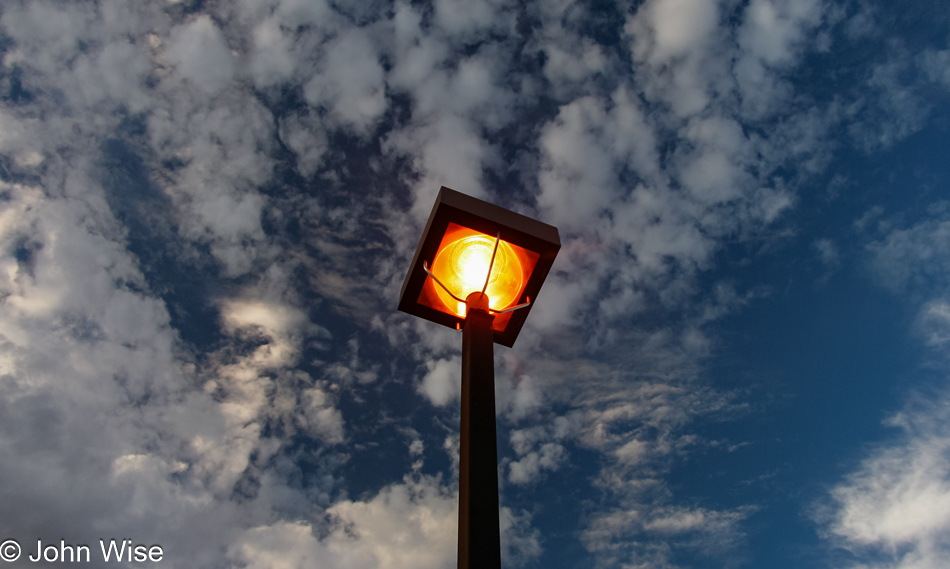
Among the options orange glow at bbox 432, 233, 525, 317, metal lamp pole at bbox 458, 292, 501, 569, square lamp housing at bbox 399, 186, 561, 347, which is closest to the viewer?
metal lamp pole at bbox 458, 292, 501, 569

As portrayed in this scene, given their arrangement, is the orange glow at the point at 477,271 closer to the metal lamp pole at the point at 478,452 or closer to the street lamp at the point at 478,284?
the street lamp at the point at 478,284

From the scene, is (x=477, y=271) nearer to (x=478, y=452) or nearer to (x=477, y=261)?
(x=477, y=261)

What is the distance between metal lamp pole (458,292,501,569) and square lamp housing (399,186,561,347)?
0.70 ft

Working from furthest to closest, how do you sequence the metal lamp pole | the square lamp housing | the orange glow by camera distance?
the orange glow, the square lamp housing, the metal lamp pole

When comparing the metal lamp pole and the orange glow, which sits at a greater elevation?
the orange glow

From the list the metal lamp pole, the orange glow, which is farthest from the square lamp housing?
the metal lamp pole

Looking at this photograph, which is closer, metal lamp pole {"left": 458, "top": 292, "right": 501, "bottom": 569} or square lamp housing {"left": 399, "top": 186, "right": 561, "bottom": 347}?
metal lamp pole {"left": 458, "top": 292, "right": 501, "bottom": 569}

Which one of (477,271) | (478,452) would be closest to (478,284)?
(477,271)

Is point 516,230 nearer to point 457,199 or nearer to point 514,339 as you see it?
point 457,199

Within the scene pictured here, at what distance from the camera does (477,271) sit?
11.4 ft

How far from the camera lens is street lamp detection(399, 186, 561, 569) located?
9.12 ft

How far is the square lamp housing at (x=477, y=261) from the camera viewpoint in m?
3.18

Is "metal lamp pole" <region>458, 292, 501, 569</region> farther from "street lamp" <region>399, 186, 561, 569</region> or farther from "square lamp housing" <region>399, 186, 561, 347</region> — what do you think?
"square lamp housing" <region>399, 186, 561, 347</region>

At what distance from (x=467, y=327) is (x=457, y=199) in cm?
85
